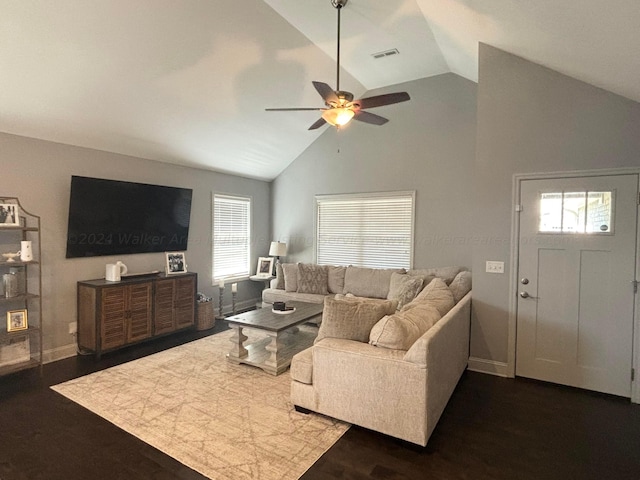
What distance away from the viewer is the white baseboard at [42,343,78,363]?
13.6 feet

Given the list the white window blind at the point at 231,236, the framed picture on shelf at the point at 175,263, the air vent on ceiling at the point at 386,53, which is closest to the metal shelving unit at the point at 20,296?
the framed picture on shelf at the point at 175,263

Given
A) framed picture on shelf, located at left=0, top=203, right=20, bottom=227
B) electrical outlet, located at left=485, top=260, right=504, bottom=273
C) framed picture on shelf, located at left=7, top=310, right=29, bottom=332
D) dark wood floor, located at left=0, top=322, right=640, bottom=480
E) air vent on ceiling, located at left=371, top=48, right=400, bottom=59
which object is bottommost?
dark wood floor, located at left=0, top=322, right=640, bottom=480

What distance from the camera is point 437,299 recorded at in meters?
3.64

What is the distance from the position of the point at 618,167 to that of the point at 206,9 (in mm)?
4183

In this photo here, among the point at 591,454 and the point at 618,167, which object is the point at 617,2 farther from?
the point at 591,454

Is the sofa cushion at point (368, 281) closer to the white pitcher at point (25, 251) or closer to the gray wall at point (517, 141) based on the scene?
the gray wall at point (517, 141)

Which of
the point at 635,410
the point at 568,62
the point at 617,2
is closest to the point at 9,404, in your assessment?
the point at 617,2

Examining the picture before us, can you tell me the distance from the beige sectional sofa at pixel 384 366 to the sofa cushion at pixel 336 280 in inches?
96.9

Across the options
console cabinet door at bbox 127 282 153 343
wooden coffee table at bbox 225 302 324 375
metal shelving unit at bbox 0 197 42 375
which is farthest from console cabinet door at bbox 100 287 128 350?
wooden coffee table at bbox 225 302 324 375

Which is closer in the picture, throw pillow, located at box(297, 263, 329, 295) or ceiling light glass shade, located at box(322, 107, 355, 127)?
ceiling light glass shade, located at box(322, 107, 355, 127)

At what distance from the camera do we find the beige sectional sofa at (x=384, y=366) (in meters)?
2.48

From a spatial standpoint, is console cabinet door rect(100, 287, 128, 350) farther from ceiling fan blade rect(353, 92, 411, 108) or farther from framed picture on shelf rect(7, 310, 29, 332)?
ceiling fan blade rect(353, 92, 411, 108)

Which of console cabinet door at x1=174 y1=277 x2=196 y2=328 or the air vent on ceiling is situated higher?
the air vent on ceiling

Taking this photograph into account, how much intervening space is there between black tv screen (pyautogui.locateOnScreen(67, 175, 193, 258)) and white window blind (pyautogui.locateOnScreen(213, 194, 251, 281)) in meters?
0.76
